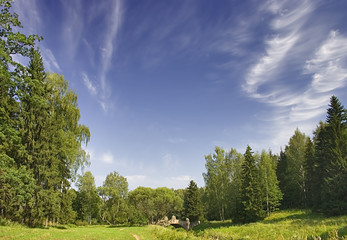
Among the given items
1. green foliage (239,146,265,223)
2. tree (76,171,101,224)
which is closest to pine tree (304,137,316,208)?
green foliage (239,146,265,223)

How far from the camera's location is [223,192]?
47969mm

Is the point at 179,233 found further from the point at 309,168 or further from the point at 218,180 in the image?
the point at 309,168

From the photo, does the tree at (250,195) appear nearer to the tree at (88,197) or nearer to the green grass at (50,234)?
the green grass at (50,234)

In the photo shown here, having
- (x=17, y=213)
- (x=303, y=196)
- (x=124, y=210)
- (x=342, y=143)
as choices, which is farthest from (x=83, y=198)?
(x=342, y=143)

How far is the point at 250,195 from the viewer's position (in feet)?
137

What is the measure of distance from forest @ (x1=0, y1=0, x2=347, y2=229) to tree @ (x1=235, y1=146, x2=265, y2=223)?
0.18 metres

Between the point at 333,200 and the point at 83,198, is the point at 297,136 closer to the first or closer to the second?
the point at 333,200

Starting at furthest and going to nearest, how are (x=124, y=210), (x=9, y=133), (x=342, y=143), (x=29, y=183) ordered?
(x=124, y=210) < (x=342, y=143) < (x=29, y=183) < (x=9, y=133)

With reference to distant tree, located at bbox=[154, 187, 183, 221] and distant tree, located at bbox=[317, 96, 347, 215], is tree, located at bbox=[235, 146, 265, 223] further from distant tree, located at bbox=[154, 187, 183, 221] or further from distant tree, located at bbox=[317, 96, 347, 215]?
distant tree, located at bbox=[154, 187, 183, 221]

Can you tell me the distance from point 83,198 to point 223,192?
1457 inches

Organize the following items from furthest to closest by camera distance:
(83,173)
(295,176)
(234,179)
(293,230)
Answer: (295,176) → (234,179) → (83,173) → (293,230)

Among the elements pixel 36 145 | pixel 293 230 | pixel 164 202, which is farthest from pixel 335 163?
pixel 164 202

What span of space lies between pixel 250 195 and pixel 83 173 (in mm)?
31137

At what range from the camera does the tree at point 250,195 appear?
40.6 metres
